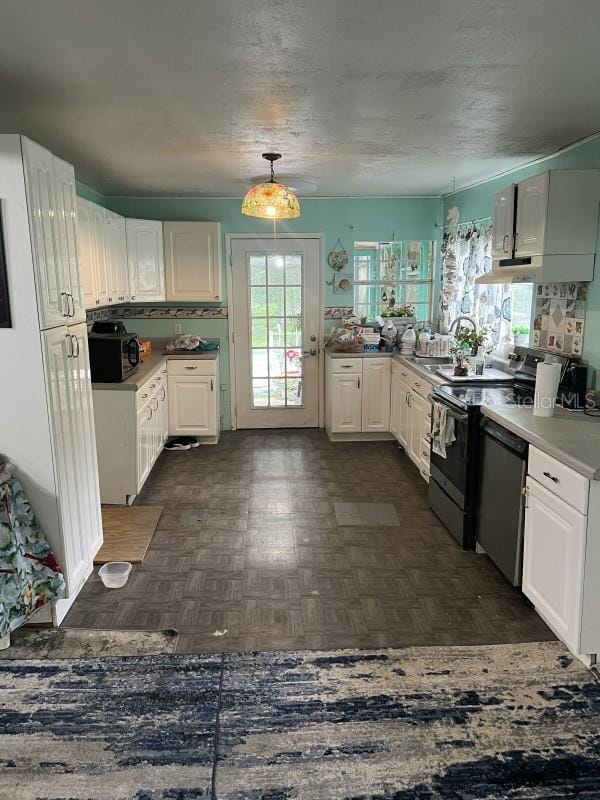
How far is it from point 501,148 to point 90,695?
143 inches

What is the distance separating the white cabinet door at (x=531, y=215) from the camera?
3.43 meters

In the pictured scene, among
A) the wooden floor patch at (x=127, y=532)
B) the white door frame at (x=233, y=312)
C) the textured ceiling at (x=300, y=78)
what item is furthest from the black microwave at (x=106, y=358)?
the white door frame at (x=233, y=312)

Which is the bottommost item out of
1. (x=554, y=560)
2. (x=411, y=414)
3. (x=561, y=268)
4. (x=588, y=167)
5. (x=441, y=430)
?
(x=554, y=560)

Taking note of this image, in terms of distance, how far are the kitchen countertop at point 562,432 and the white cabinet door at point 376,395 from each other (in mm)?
2445

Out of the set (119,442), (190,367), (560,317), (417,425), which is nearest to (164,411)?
(190,367)

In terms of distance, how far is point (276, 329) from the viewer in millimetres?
6289

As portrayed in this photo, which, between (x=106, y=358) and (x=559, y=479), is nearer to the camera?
(x=559, y=479)

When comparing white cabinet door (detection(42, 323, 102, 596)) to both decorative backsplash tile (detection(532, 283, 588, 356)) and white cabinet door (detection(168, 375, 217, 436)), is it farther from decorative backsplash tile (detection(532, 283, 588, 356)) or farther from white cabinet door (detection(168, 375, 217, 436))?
decorative backsplash tile (detection(532, 283, 588, 356))

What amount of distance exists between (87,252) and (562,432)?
10.9 ft

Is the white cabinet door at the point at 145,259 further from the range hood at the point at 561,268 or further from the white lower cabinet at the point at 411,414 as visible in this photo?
the range hood at the point at 561,268

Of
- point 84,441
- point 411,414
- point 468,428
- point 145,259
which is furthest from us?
point 145,259

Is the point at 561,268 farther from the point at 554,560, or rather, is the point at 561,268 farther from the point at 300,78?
the point at 300,78

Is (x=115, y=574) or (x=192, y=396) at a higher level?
(x=192, y=396)

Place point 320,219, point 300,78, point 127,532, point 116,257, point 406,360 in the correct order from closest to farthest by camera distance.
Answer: point 300,78 < point 127,532 < point 116,257 < point 406,360 < point 320,219
